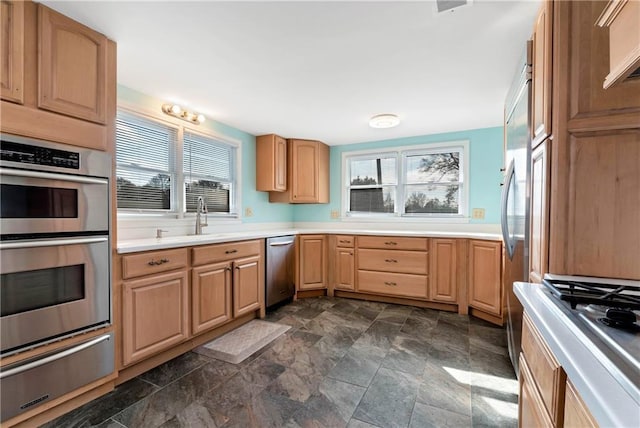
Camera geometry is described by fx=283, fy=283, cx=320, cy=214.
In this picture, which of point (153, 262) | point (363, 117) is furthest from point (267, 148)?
point (153, 262)

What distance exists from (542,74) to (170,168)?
3006 mm

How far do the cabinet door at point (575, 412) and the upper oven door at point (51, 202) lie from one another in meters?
2.23

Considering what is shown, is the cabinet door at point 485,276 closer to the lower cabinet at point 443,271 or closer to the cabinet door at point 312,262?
the lower cabinet at point 443,271

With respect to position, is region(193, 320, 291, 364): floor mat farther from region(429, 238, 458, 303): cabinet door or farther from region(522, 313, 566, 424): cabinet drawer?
region(522, 313, 566, 424): cabinet drawer

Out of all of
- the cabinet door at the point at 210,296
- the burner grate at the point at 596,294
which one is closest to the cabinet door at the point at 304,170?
the cabinet door at the point at 210,296

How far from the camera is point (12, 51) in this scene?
4.70ft

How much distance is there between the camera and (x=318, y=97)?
268 centimetres

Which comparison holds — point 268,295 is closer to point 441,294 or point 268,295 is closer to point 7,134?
point 441,294

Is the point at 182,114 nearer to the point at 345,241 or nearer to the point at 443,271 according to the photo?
the point at 345,241

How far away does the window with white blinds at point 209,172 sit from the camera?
3.05 metres

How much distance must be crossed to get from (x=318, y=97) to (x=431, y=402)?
2529mm

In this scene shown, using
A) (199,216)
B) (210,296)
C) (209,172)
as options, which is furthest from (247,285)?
(209,172)

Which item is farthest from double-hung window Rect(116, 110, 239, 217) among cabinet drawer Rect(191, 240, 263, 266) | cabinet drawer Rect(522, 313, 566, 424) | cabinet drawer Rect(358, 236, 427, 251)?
cabinet drawer Rect(522, 313, 566, 424)

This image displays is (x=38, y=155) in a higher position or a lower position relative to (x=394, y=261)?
higher
